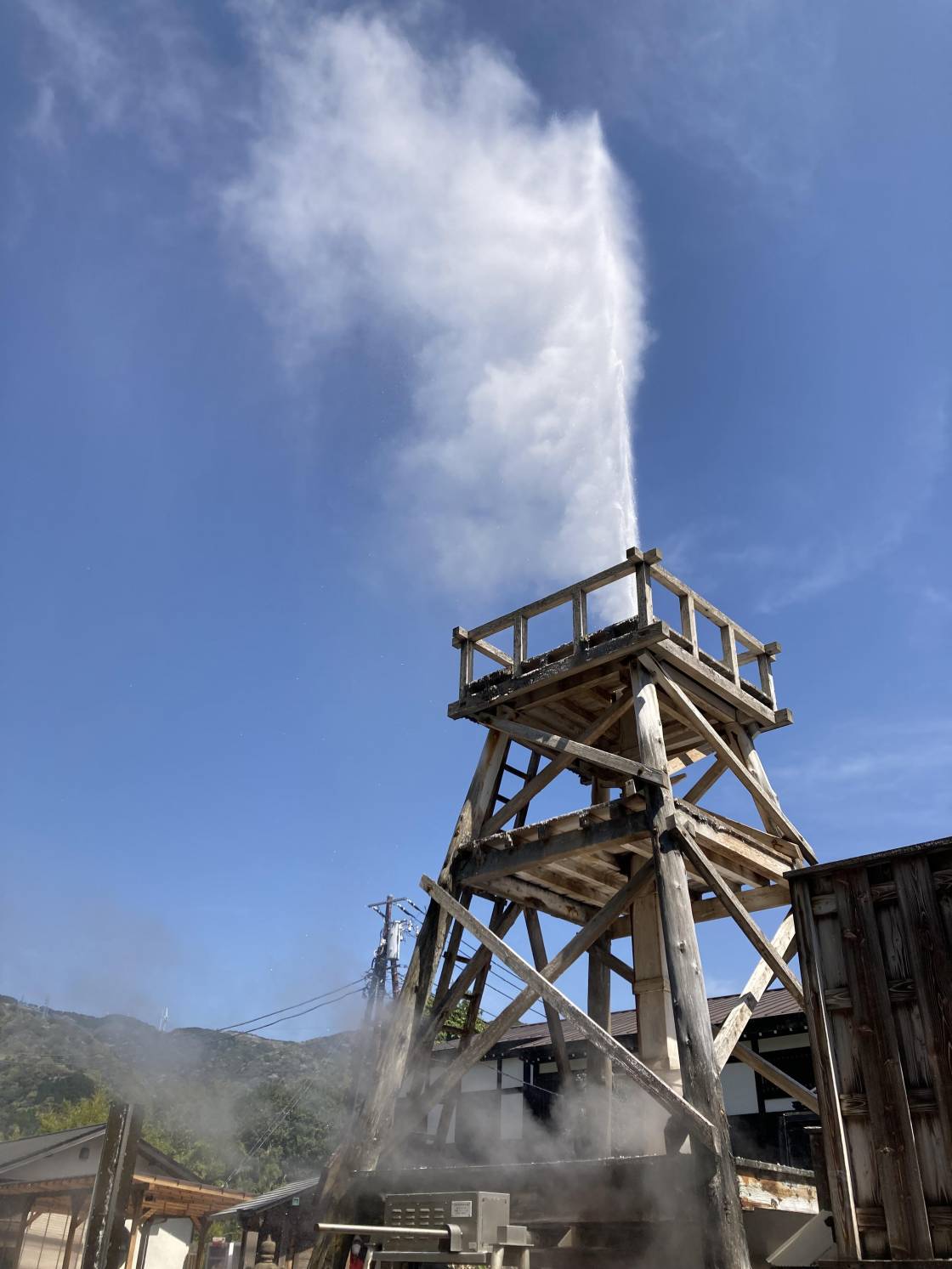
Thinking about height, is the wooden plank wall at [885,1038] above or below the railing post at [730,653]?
below

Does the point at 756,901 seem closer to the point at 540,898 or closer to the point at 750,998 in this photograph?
the point at 750,998

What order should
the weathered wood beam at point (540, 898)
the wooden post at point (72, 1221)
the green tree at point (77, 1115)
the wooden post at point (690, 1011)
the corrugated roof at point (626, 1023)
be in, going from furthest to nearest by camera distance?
the green tree at point (77, 1115), the wooden post at point (72, 1221), the corrugated roof at point (626, 1023), the weathered wood beam at point (540, 898), the wooden post at point (690, 1011)

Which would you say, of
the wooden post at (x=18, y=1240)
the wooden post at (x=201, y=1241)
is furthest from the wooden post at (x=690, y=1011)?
the wooden post at (x=201, y=1241)

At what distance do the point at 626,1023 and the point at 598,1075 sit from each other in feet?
37.3

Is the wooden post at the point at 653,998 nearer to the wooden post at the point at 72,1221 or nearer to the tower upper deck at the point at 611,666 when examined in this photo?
the tower upper deck at the point at 611,666

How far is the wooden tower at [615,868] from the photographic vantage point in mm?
9469

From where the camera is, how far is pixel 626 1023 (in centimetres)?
2262

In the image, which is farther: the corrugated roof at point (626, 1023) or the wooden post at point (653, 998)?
the corrugated roof at point (626, 1023)

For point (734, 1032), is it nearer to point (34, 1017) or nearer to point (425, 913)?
point (425, 913)

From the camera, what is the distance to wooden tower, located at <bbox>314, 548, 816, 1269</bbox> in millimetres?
9469

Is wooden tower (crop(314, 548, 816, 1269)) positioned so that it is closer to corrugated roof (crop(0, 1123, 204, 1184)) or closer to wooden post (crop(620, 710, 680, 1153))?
wooden post (crop(620, 710, 680, 1153))

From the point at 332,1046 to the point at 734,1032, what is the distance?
6077 cm

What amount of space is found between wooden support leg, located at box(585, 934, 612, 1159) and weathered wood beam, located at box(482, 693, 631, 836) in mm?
2082

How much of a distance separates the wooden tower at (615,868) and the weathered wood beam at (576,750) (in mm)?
26
